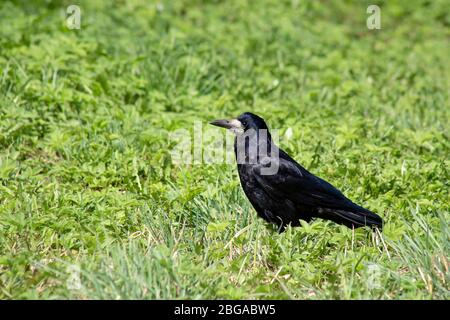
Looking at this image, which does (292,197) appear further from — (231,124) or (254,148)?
(231,124)

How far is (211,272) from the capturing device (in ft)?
13.9

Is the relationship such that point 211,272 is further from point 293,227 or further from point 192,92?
point 192,92

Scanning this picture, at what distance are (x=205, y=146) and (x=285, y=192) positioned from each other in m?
1.39

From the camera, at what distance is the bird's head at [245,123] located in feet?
17.9

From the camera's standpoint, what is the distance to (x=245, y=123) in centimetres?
552

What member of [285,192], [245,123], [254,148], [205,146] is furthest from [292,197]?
[205,146]

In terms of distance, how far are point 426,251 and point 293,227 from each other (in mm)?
1013

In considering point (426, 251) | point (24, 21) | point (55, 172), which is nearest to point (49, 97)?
point (55, 172)

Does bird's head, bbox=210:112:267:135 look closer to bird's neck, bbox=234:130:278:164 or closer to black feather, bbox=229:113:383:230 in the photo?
bird's neck, bbox=234:130:278:164

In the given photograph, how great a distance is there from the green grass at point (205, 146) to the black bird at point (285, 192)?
12 centimetres

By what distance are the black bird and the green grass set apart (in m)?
0.12

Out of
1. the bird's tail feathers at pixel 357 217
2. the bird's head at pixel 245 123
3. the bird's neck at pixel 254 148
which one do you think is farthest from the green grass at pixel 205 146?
the bird's head at pixel 245 123

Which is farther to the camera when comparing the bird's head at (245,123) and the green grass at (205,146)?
the bird's head at (245,123)

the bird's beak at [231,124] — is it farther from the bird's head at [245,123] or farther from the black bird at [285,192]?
the black bird at [285,192]
